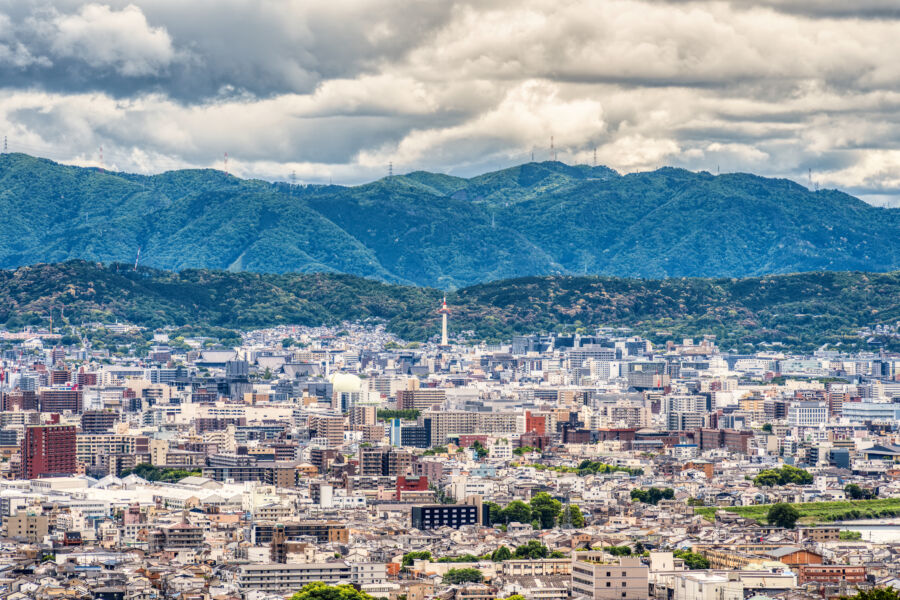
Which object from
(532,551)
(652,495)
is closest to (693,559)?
(532,551)

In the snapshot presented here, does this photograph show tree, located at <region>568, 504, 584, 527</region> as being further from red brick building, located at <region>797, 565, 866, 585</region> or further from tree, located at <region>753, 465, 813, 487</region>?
tree, located at <region>753, 465, 813, 487</region>

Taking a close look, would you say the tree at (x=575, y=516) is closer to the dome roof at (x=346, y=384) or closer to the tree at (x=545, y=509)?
the tree at (x=545, y=509)

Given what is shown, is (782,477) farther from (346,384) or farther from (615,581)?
(346,384)

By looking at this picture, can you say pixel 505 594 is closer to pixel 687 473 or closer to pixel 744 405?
pixel 687 473

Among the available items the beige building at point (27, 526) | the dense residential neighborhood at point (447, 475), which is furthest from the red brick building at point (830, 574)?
the beige building at point (27, 526)

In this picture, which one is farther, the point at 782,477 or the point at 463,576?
the point at 782,477

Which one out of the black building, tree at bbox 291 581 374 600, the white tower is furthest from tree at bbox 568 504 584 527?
the white tower
